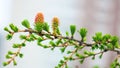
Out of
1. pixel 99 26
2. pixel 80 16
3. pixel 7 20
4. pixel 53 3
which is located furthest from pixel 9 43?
pixel 99 26

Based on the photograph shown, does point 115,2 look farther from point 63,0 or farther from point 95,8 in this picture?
point 63,0

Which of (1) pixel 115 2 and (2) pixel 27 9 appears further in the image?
(1) pixel 115 2

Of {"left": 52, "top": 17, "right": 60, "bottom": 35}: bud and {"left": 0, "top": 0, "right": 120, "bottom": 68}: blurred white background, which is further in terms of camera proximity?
{"left": 0, "top": 0, "right": 120, "bottom": 68}: blurred white background

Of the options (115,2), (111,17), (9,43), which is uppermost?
(115,2)

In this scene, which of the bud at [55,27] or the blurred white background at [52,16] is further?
the blurred white background at [52,16]

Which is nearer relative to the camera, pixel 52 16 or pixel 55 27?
pixel 55 27

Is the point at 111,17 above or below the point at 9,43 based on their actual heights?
above

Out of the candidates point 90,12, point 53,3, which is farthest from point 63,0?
point 90,12
